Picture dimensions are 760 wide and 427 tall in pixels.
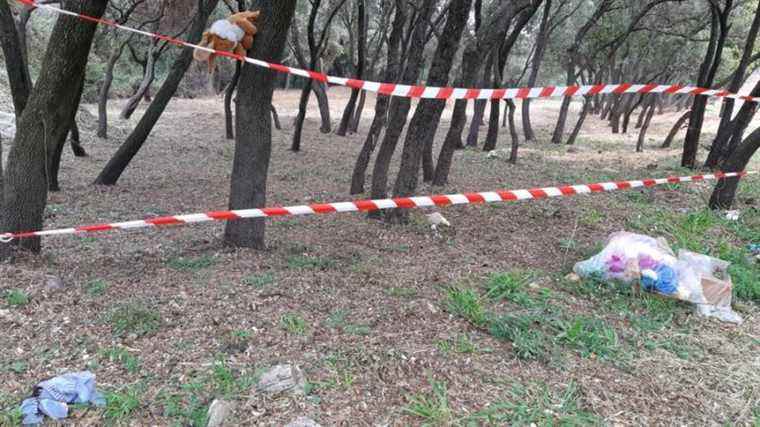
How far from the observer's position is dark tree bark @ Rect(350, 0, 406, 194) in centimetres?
680

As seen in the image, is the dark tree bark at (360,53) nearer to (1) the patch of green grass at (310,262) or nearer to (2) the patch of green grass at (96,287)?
(1) the patch of green grass at (310,262)

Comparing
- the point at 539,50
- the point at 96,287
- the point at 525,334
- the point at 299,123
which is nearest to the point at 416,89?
the point at 525,334

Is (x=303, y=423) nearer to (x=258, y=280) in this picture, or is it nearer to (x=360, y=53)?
(x=258, y=280)

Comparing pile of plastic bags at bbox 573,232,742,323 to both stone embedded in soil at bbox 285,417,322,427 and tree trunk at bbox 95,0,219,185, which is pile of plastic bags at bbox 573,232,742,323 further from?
tree trunk at bbox 95,0,219,185

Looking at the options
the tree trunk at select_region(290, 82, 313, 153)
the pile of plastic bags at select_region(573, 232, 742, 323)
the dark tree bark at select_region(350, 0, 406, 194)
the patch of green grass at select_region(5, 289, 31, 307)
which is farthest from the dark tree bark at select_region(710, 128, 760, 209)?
the tree trunk at select_region(290, 82, 313, 153)

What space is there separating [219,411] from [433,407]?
999 mm

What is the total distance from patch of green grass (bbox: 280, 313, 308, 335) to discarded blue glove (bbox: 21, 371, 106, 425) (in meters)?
0.99

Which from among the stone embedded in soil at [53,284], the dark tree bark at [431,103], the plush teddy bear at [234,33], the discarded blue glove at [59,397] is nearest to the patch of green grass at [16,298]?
the stone embedded in soil at [53,284]

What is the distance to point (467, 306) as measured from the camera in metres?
3.38

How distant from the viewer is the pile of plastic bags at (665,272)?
3.70m

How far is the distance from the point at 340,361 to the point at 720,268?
3271mm

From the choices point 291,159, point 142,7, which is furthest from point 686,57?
point 142,7

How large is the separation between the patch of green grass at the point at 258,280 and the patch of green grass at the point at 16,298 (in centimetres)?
128

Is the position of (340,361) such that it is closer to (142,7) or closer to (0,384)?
(0,384)
